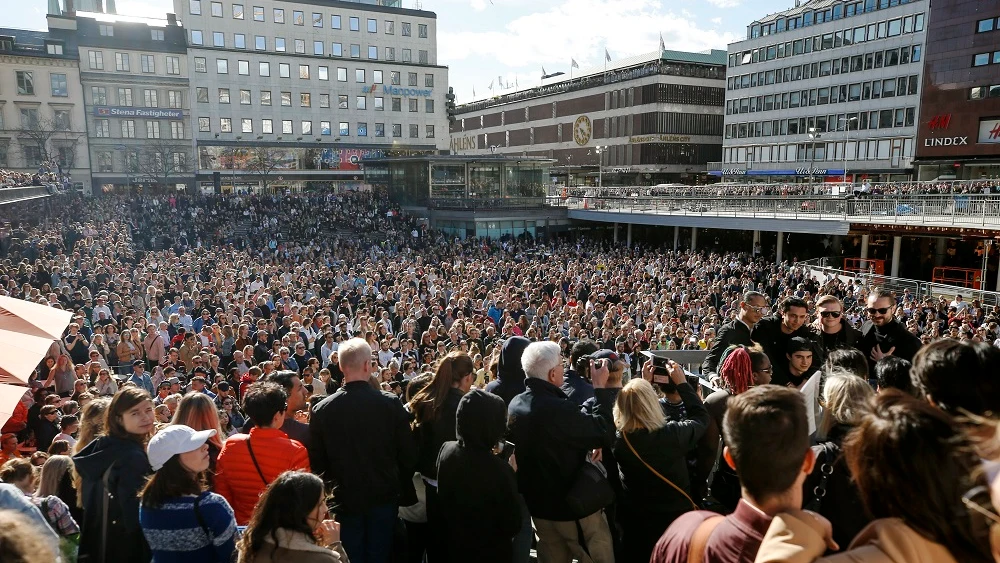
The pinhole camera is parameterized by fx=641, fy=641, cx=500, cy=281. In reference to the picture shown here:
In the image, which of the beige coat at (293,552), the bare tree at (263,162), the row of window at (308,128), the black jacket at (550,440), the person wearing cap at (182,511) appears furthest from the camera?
the bare tree at (263,162)

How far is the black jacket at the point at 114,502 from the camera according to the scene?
3342 mm

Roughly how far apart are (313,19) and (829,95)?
1800 inches

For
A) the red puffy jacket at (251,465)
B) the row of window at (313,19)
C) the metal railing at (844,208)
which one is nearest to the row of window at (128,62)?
the row of window at (313,19)

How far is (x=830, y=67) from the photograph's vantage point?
182 feet

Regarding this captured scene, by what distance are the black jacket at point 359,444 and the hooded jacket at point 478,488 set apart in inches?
16.9

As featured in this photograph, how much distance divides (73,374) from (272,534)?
7.73 m

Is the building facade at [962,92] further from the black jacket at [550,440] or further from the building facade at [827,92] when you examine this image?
the black jacket at [550,440]

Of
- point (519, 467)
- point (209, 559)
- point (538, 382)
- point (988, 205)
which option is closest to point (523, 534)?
point (519, 467)

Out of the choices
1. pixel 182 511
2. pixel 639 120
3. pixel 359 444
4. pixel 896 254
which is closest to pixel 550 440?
pixel 359 444

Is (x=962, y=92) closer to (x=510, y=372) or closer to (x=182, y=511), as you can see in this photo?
(x=510, y=372)

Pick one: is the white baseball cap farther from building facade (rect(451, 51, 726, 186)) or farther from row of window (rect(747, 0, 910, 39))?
row of window (rect(747, 0, 910, 39))

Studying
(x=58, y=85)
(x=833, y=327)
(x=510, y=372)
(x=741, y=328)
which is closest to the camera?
(x=510, y=372)

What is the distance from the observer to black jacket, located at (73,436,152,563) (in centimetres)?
334

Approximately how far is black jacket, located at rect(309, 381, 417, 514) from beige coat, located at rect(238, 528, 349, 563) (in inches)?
47.6
